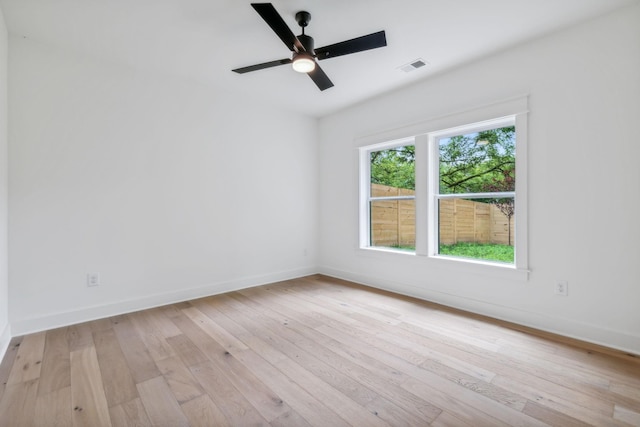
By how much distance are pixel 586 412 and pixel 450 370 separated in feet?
2.23

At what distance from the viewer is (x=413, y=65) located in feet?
9.97

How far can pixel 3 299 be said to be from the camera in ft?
7.84

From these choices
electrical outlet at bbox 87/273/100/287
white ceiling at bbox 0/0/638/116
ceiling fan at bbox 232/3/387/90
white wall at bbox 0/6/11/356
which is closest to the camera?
ceiling fan at bbox 232/3/387/90

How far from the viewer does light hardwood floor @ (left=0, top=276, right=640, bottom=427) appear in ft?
5.22

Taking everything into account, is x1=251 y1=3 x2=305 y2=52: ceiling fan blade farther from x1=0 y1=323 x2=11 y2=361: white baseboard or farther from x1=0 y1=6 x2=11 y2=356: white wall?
x1=0 y1=323 x2=11 y2=361: white baseboard

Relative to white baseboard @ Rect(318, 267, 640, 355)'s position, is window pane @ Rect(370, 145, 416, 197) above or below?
above

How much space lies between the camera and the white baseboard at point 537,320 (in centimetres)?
226

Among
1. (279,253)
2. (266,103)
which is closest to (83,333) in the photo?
(279,253)

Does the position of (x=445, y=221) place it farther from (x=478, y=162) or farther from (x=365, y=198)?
(x=365, y=198)

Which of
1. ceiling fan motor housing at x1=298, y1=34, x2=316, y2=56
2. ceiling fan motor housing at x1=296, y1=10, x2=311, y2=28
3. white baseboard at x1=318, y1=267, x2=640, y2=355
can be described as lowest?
white baseboard at x1=318, y1=267, x2=640, y2=355

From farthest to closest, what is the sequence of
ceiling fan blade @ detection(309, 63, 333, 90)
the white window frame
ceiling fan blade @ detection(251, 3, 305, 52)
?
the white window frame, ceiling fan blade @ detection(309, 63, 333, 90), ceiling fan blade @ detection(251, 3, 305, 52)

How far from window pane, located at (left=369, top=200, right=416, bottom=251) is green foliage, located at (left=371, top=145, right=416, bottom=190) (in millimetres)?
258

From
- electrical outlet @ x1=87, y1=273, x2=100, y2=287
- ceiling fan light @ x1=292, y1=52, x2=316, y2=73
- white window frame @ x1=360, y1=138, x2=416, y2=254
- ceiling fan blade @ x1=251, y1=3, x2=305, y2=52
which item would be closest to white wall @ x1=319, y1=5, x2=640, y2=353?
white window frame @ x1=360, y1=138, x2=416, y2=254

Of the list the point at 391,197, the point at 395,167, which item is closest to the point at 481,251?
the point at 391,197
